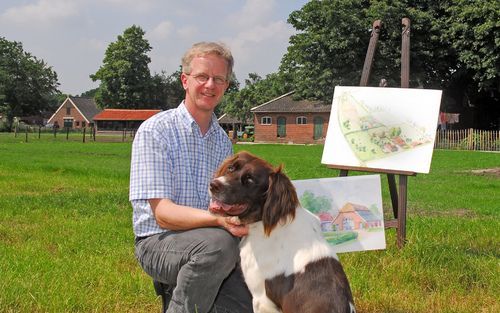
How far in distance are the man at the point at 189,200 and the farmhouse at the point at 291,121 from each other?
4786 cm

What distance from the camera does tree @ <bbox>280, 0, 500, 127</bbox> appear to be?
3644 centimetres

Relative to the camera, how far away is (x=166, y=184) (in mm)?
3715

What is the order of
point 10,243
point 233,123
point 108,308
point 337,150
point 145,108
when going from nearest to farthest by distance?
point 108,308
point 337,150
point 10,243
point 233,123
point 145,108

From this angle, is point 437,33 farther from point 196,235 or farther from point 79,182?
point 196,235

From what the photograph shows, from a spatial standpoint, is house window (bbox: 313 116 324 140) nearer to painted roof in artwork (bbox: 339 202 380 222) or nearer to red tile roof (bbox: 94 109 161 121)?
red tile roof (bbox: 94 109 161 121)

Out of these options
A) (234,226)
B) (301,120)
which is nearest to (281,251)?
(234,226)

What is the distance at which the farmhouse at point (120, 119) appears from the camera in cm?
7525

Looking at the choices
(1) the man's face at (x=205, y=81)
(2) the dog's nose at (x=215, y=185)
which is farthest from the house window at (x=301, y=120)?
(2) the dog's nose at (x=215, y=185)

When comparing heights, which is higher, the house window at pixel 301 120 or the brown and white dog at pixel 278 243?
the house window at pixel 301 120

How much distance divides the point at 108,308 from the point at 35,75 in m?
89.1

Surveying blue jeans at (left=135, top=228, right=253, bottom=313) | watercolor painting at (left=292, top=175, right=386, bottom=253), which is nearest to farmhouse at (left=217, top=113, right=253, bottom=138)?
watercolor painting at (left=292, top=175, right=386, bottom=253)

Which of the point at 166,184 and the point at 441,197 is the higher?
the point at 166,184

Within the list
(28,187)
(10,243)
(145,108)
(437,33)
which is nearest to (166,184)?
(10,243)

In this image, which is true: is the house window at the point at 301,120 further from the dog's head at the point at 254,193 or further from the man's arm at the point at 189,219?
the dog's head at the point at 254,193
